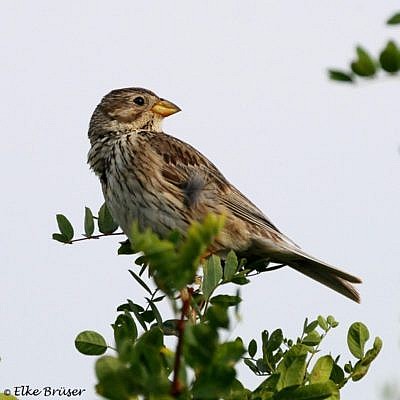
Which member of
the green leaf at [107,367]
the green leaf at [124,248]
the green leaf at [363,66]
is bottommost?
the green leaf at [107,367]

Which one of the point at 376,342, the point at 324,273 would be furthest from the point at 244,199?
the point at 376,342

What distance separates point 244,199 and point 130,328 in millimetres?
3504

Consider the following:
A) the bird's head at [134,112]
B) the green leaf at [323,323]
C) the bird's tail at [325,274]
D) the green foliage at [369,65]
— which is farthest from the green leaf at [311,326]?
the bird's head at [134,112]

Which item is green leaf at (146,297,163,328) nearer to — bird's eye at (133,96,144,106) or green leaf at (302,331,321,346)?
green leaf at (302,331,321,346)

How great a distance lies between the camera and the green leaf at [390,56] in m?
1.97

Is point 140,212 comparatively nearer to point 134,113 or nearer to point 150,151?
point 150,151

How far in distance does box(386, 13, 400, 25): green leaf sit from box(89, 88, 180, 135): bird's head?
5.22 meters

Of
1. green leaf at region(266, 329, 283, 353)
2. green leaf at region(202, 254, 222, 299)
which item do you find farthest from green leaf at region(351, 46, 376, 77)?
green leaf at region(266, 329, 283, 353)

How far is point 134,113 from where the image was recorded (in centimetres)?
726

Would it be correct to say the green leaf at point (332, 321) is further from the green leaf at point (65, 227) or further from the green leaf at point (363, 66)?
the green leaf at point (363, 66)

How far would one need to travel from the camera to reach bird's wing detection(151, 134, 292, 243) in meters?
6.68

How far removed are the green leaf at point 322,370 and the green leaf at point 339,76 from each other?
1.79m

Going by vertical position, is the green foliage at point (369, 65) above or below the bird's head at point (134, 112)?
below

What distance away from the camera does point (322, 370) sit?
3.62 metres
